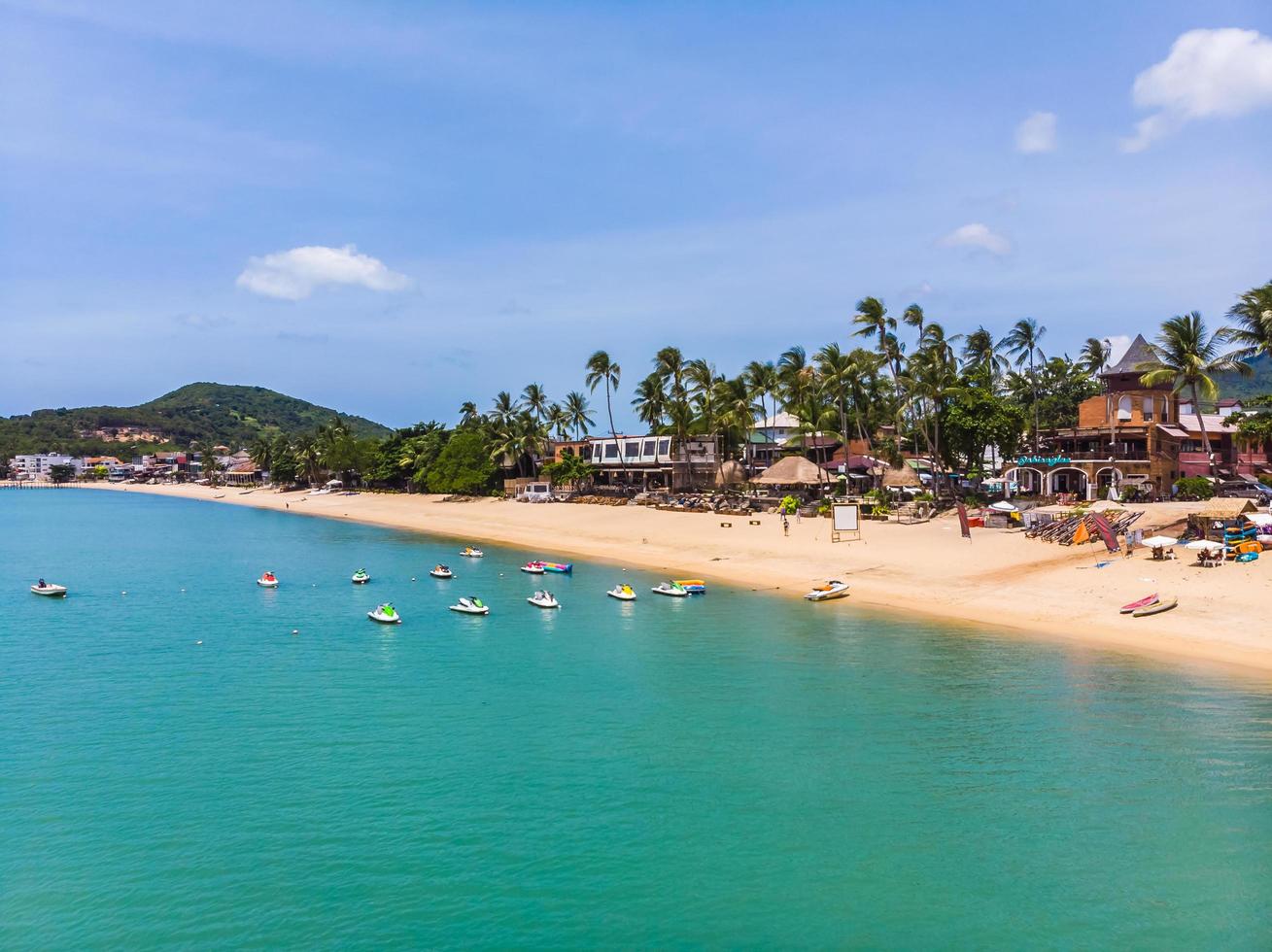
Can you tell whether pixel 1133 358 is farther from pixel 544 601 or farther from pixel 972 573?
pixel 544 601

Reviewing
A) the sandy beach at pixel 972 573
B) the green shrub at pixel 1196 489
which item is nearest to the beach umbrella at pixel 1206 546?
the sandy beach at pixel 972 573

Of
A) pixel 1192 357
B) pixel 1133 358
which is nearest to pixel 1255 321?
pixel 1192 357

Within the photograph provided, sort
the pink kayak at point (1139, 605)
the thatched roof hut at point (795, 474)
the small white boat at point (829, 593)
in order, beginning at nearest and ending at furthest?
1. the pink kayak at point (1139, 605)
2. the small white boat at point (829, 593)
3. the thatched roof hut at point (795, 474)

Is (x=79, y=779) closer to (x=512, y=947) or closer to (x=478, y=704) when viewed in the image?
(x=478, y=704)

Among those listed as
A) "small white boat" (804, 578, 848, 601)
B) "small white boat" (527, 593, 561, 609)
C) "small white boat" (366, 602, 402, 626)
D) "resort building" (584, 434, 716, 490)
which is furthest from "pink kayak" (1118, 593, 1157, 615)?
"resort building" (584, 434, 716, 490)

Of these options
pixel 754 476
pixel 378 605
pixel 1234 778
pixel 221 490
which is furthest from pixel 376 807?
pixel 221 490

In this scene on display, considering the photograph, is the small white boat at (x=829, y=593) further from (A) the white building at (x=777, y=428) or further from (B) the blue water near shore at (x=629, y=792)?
(A) the white building at (x=777, y=428)

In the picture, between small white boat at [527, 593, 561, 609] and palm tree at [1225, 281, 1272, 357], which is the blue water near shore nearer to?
small white boat at [527, 593, 561, 609]
